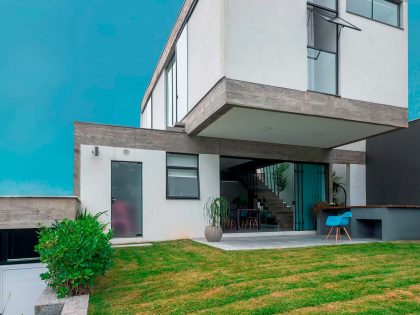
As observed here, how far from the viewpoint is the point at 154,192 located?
1005cm

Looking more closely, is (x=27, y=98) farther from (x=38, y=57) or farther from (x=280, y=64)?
(x=280, y=64)

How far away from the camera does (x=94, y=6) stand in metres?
31.2

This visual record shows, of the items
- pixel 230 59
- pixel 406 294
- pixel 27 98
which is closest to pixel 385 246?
pixel 406 294

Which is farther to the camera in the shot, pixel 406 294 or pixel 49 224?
pixel 49 224

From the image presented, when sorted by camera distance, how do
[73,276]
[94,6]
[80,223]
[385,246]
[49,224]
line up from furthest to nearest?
1. [94,6]
2. [385,246]
3. [49,224]
4. [80,223]
5. [73,276]

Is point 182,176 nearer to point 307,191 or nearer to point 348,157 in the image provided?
point 307,191

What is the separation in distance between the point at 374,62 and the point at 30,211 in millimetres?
9934

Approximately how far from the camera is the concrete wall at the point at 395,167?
13.2 metres

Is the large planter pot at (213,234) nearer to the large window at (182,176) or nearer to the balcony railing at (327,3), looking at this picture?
the large window at (182,176)

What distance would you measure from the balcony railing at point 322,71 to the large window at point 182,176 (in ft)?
13.8

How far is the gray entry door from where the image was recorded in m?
9.68

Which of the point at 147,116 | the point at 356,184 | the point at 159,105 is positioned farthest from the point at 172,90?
the point at 356,184

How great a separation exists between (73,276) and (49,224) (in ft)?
12.4

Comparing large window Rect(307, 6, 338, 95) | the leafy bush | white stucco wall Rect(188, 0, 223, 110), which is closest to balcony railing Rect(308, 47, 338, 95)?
large window Rect(307, 6, 338, 95)
